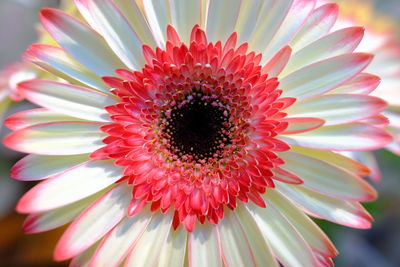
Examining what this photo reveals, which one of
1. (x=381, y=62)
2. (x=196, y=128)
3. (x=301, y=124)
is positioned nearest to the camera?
(x=301, y=124)

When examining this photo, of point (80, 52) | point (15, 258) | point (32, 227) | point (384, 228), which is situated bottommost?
point (384, 228)

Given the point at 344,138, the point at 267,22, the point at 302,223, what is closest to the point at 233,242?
the point at 302,223

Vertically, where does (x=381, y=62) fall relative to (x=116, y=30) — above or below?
below

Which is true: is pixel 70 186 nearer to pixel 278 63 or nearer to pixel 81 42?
pixel 81 42

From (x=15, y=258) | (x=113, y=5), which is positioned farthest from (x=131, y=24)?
(x=15, y=258)

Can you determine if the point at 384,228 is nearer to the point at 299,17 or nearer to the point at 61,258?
the point at 299,17

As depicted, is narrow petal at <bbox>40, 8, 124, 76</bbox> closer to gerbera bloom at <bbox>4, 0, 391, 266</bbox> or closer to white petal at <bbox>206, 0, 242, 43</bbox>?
gerbera bloom at <bbox>4, 0, 391, 266</bbox>

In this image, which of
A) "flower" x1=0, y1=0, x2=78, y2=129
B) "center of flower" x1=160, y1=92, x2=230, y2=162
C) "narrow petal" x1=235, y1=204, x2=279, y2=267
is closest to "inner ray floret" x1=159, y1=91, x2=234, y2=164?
"center of flower" x1=160, y1=92, x2=230, y2=162

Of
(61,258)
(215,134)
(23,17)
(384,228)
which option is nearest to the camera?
(61,258)
